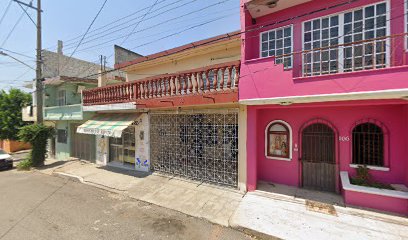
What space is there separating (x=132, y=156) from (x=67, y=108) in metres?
6.44

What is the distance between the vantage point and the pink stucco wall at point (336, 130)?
5871 mm

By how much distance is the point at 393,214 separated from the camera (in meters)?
5.15

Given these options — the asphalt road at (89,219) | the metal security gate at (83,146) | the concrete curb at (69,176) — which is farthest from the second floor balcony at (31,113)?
the asphalt road at (89,219)

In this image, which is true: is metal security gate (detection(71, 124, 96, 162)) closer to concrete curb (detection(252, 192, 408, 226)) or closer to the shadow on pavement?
the shadow on pavement

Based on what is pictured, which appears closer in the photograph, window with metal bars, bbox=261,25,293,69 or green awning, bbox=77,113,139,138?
window with metal bars, bbox=261,25,293,69

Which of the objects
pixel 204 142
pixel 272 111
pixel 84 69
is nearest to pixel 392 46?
pixel 272 111

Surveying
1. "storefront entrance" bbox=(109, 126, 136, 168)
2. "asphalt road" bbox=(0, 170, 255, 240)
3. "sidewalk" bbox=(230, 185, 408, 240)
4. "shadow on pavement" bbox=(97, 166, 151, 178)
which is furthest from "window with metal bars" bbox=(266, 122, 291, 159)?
"storefront entrance" bbox=(109, 126, 136, 168)

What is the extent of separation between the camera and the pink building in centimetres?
520

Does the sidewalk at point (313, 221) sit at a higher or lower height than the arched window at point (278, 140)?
lower

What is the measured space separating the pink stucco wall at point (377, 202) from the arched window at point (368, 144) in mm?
1272

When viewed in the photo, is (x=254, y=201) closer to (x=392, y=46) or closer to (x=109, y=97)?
(x=392, y=46)

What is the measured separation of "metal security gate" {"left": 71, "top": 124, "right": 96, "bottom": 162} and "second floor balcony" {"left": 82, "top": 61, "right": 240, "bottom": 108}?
3786 millimetres

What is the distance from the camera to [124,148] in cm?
1114

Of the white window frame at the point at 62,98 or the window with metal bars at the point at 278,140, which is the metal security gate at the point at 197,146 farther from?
the white window frame at the point at 62,98
